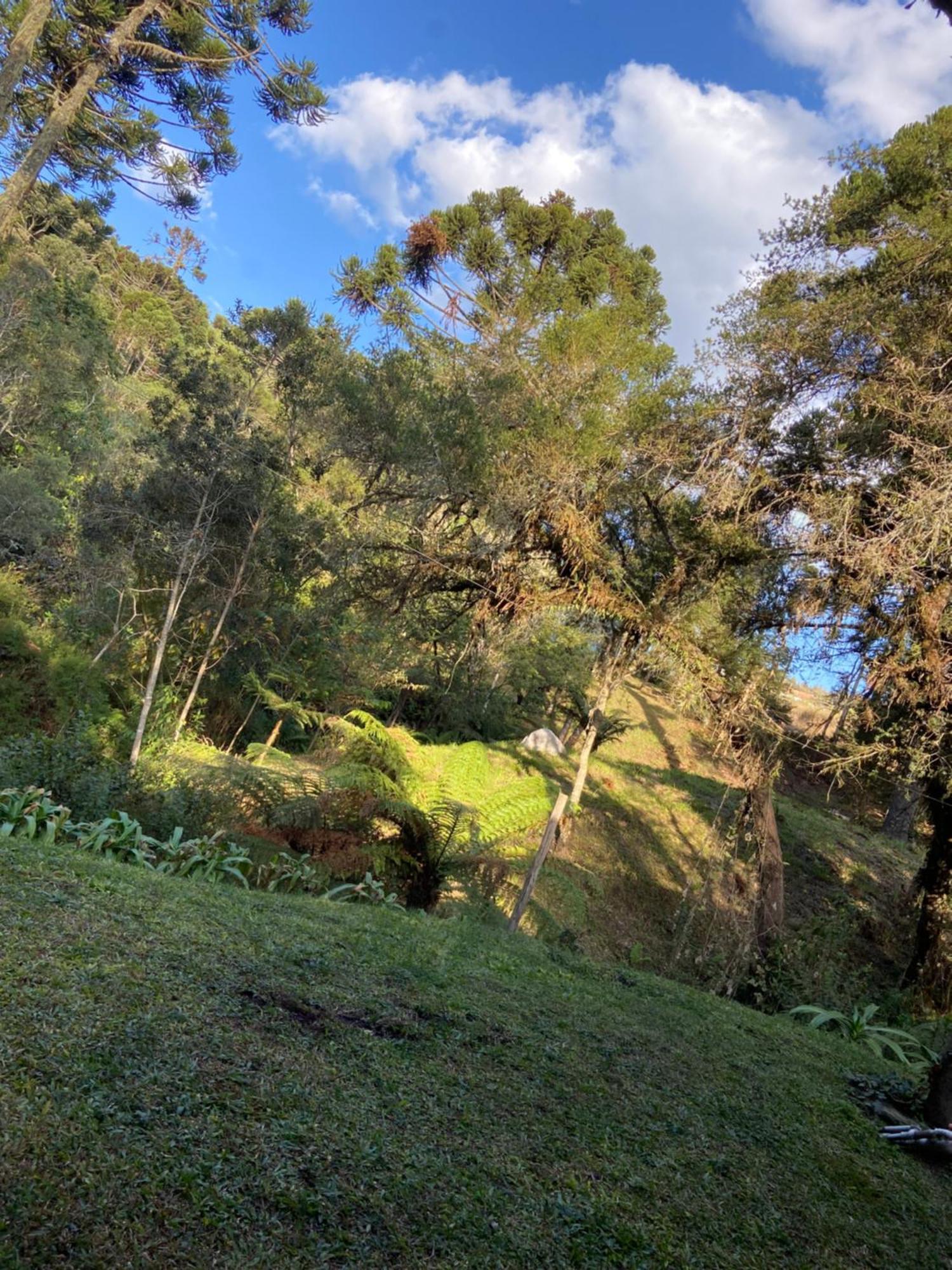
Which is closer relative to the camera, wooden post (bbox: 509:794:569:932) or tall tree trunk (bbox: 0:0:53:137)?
wooden post (bbox: 509:794:569:932)

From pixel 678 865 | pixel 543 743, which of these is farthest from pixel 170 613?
pixel 678 865

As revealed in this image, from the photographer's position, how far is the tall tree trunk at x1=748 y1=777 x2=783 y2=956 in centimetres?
723

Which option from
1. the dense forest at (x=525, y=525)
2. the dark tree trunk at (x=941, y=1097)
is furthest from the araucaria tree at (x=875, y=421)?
the dark tree trunk at (x=941, y=1097)

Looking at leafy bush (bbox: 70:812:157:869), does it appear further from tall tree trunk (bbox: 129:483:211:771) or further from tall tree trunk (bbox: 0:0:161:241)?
tall tree trunk (bbox: 0:0:161:241)

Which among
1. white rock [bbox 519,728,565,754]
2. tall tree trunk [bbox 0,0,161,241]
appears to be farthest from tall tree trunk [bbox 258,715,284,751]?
tall tree trunk [bbox 0,0,161,241]

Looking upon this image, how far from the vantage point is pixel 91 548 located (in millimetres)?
10930

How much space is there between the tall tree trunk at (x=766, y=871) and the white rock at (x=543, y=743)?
21.4 ft

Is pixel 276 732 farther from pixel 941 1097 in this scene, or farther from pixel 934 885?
pixel 941 1097

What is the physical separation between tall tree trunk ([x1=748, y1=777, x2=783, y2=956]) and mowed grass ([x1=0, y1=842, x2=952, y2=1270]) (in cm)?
438

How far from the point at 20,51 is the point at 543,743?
12.6 meters

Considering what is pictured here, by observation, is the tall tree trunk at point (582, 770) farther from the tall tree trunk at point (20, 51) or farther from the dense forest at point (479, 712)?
the tall tree trunk at point (20, 51)

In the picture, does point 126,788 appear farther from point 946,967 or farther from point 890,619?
point 946,967

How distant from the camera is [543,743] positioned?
47.7 feet

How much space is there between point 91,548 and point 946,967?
12.1m
